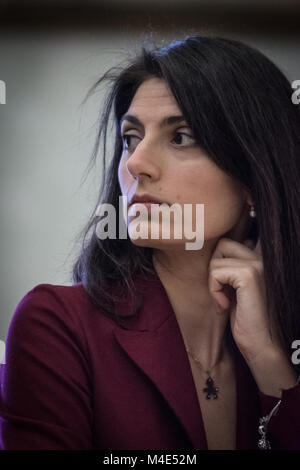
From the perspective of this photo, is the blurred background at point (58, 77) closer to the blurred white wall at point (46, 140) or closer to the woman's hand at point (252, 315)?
the blurred white wall at point (46, 140)

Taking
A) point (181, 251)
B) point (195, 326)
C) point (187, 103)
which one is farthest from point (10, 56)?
point (195, 326)

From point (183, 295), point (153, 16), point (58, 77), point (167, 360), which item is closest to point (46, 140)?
point (58, 77)

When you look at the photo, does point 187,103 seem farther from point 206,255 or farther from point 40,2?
point 40,2

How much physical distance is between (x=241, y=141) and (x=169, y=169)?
0.14 m

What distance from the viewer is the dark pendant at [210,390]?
94cm

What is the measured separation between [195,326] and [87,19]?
64 centimetres

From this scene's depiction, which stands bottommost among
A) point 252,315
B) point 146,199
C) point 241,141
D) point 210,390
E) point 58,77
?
point 210,390

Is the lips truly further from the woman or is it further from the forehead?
the forehead

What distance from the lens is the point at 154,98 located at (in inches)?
38.1

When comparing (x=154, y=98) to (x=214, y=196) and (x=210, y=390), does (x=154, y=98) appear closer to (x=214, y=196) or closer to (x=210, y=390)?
(x=214, y=196)

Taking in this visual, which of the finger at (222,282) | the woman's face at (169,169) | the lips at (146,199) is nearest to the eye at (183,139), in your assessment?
the woman's face at (169,169)

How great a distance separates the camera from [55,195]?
46.6 inches

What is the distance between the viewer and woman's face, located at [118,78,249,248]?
921 millimetres
